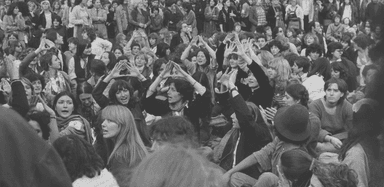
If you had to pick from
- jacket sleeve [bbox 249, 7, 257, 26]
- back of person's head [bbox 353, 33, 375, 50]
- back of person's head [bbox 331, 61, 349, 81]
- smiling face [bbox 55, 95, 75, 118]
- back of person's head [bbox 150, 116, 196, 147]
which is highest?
back of person's head [bbox 353, 33, 375, 50]

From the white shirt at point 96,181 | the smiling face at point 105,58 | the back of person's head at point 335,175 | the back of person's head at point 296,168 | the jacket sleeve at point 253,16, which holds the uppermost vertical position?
the white shirt at point 96,181

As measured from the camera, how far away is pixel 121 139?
644 centimetres

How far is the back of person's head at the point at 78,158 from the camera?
14.3 ft

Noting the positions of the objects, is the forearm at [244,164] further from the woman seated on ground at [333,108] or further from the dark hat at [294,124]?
the woman seated on ground at [333,108]

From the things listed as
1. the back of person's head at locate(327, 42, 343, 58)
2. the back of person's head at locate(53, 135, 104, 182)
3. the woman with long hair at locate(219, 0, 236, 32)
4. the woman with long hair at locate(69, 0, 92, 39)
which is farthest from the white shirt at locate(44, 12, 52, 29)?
the back of person's head at locate(53, 135, 104, 182)

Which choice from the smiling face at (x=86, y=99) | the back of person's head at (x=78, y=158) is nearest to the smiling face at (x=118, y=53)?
the smiling face at (x=86, y=99)

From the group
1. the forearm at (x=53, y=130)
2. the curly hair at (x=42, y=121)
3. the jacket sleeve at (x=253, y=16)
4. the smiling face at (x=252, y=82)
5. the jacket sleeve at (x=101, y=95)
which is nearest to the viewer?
the curly hair at (x=42, y=121)

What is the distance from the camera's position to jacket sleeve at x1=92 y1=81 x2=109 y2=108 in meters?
9.49

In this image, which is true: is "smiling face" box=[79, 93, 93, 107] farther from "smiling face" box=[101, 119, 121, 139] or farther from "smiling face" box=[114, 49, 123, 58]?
"smiling face" box=[101, 119, 121, 139]

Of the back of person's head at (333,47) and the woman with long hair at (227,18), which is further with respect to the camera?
the woman with long hair at (227,18)

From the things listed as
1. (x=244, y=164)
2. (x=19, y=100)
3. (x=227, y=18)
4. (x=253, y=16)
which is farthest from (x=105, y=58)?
(x=253, y=16)

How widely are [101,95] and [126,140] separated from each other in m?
3.30

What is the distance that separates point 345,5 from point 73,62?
12846 millimetres

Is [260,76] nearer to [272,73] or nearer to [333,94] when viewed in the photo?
[333,94]
